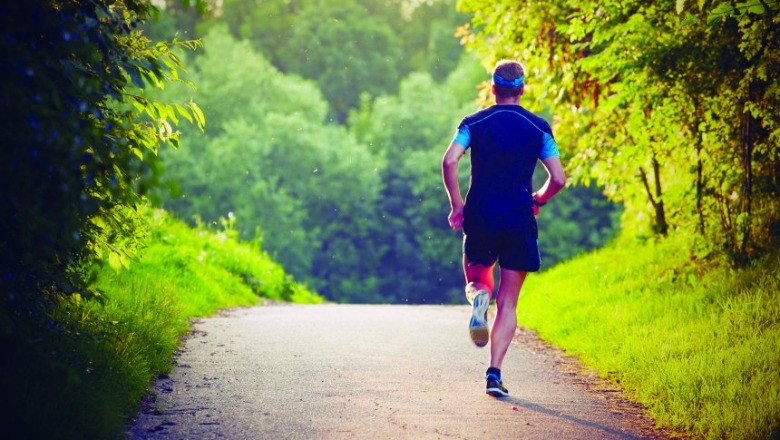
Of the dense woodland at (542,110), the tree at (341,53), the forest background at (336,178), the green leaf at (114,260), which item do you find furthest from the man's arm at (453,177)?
the tree at (341,53)

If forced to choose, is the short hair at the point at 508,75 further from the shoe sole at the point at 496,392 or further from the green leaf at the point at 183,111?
the green leaf at the point at 183,111

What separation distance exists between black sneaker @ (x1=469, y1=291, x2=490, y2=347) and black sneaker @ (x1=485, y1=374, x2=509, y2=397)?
0.25m

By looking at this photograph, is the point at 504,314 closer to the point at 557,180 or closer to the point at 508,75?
the point at 557,180

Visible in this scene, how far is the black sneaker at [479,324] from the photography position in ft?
18.7

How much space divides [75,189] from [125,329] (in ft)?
7.98

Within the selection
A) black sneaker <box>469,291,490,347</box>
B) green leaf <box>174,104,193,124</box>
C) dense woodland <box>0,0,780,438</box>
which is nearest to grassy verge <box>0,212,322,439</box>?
dense woodland <box>0,0,780,438</box>

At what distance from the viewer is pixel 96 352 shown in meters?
5.42

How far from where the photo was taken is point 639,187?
12.8 metres

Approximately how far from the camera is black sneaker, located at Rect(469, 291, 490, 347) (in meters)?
5.70

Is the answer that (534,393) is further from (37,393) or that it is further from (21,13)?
(21,13)

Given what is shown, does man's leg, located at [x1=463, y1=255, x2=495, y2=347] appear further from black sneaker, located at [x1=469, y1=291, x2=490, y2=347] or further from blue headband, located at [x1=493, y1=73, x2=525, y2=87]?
blue headband, located at [x1=493, y1=73, x2=525, y2=87]

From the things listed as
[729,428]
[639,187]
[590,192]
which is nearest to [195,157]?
[590,192]

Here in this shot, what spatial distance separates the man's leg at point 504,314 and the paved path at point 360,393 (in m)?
0.30

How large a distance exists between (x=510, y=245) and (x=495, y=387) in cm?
92
